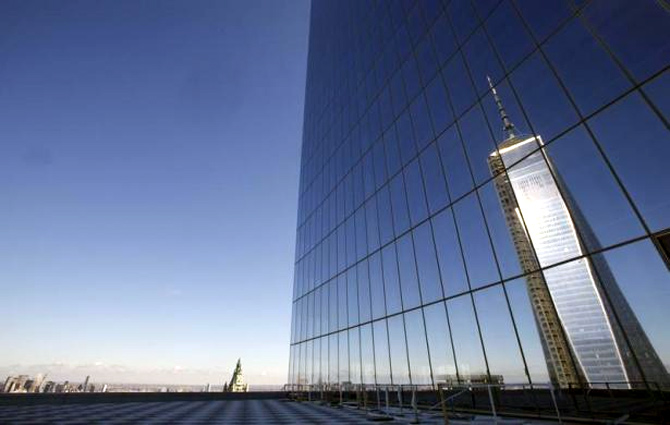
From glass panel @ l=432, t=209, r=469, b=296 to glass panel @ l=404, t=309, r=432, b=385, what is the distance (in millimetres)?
2340

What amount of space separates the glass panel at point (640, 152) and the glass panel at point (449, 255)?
5.43 meters

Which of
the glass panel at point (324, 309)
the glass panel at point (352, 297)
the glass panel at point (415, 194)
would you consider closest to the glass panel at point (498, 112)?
the glass panel at point (415, 194)

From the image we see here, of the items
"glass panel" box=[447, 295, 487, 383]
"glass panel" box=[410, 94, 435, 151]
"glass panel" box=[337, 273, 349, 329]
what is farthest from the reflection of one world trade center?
"glass panel" box=[337, 273, 349, 329]

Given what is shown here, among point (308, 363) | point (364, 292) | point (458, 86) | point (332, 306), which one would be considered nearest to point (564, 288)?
point (458, 86)

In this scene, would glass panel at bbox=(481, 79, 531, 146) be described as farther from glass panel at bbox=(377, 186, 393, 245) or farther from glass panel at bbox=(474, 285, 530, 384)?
glass panel at bbox=(377, 186, 393, 245)

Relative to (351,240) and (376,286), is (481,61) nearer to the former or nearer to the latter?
(376,286)

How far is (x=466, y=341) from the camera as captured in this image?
10562 millimetres

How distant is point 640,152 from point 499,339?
6081 millimetres

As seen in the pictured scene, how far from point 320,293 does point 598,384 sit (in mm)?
18798

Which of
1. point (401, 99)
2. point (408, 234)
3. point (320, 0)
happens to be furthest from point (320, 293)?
point (320, 0)

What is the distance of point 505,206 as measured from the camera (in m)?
9.87

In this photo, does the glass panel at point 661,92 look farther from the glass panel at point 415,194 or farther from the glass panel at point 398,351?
the glass panel at point 398,351

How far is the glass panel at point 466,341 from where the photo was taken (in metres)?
9.98

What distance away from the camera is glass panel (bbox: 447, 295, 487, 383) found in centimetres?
998
